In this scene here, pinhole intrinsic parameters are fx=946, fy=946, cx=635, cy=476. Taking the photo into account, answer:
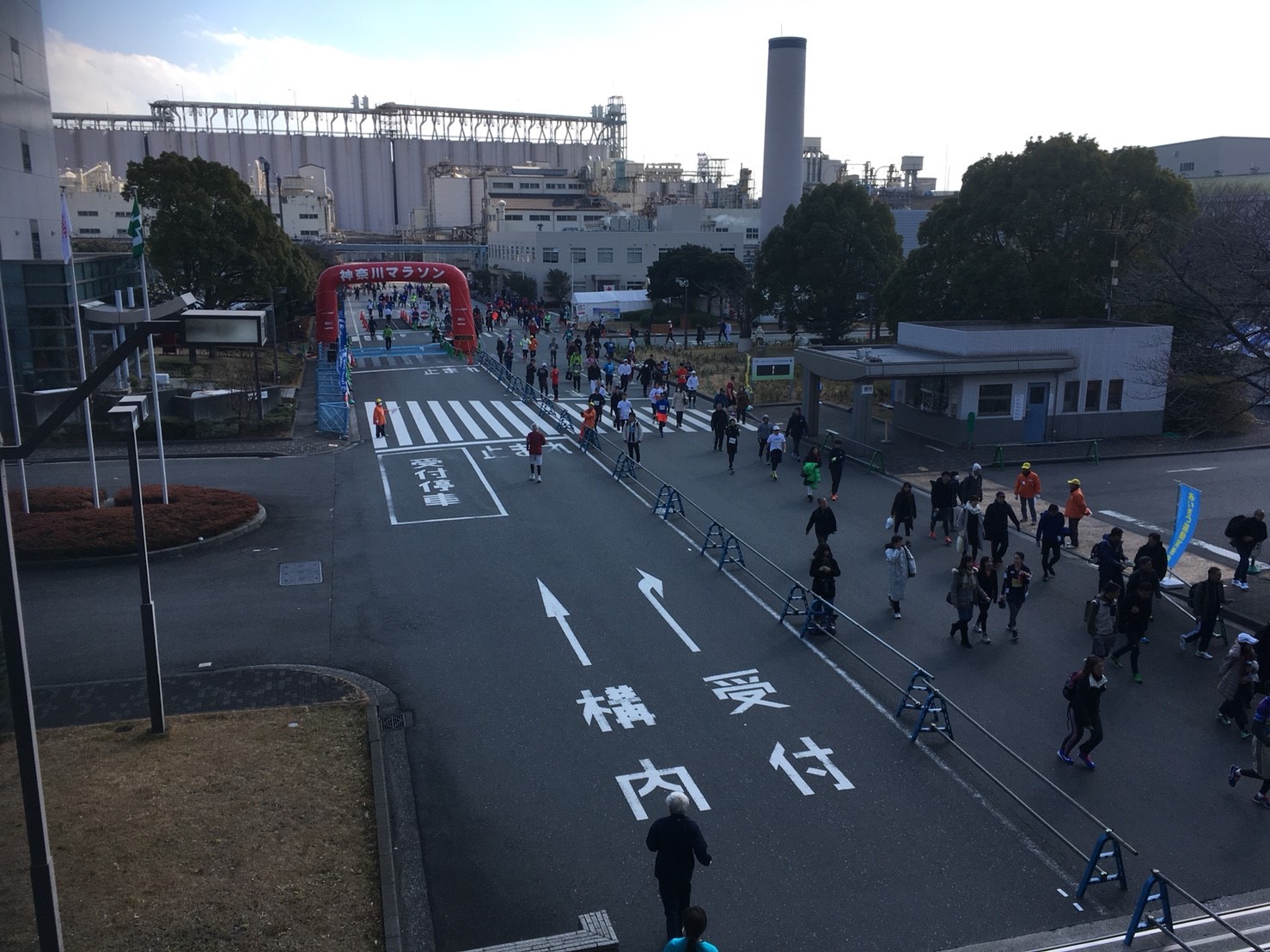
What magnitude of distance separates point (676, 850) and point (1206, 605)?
29.2ft

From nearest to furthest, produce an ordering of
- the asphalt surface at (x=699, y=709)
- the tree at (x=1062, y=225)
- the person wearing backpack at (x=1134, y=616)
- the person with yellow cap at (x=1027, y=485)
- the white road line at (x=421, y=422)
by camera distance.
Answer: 1. the asphalt surface at (x=699, y=709)
2. the person wearing backpack at (x=1134, y=616)
3. the person with yellow cap at (x=1027, y=485)
4. the white road line at (x=421, y=422)
5. the tree at (x=1062, y=225)

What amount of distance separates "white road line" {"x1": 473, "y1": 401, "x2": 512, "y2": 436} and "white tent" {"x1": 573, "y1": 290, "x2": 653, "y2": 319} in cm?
2327

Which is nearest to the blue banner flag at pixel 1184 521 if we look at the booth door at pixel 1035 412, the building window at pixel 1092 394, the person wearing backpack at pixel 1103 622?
the person wearing backpack at pixel 1103 622

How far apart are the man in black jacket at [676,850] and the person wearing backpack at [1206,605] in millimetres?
8643

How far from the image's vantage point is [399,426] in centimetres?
2902

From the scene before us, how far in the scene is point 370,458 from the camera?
80.4ft

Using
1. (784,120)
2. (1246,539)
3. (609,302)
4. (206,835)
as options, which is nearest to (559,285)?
(609,302)

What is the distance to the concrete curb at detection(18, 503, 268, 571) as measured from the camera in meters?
15.9

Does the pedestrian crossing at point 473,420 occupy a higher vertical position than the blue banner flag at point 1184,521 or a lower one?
lower

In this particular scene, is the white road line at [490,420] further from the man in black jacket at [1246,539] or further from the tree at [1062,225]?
the man in black jacket at [1246,539]

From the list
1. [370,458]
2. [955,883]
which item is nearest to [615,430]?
[370,458]

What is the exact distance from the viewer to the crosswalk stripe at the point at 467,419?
2789 cm

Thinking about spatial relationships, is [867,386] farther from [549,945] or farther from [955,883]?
[549,945]

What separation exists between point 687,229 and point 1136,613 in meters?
75.5
